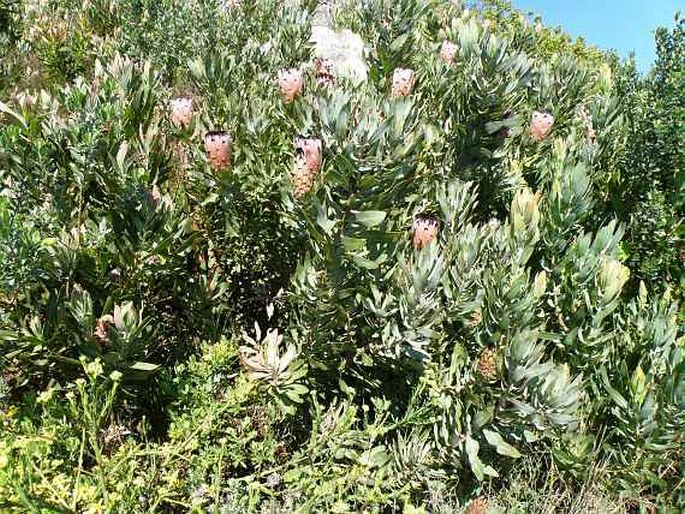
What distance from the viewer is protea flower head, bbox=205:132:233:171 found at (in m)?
2.38

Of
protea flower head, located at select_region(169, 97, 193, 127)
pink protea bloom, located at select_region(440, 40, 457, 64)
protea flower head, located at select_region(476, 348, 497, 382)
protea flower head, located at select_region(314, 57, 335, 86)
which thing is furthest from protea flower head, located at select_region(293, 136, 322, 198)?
pink protea bloom, located at select_region(440, 40, 457, 64)

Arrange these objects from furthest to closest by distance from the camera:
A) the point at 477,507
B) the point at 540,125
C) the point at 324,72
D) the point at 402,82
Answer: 1. the point at 540,125
2. the point at 324,72
3. the point at 402,82
4. the point at 477,507

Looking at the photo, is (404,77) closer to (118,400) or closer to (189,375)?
(189,375)

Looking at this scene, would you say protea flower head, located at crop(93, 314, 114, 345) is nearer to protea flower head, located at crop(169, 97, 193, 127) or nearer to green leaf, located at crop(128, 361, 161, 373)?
green leaf, located at crop(128, 361, 161, 373)

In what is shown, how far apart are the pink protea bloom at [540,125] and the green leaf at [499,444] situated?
163 cm

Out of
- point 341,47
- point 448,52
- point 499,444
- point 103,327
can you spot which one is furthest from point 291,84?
point 341,47

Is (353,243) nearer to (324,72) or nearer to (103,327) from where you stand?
(103,327)

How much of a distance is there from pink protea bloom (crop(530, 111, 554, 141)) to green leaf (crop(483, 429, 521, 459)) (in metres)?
1.63

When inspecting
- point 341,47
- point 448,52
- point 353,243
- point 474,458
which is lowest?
point 474,458

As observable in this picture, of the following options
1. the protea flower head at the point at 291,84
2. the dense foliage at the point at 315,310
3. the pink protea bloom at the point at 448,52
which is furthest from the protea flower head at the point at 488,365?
the pink protea bloom at the point at 448,52

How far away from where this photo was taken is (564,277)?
8.48 ft

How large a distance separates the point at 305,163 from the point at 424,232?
0.56 metres

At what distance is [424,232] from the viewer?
7.66ft

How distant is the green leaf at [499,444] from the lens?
2.26 meters
